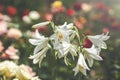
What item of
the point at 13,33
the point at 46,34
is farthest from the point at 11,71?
the point at 46,34

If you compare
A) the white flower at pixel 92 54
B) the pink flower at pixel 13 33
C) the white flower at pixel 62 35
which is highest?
the pink flower at pixel 13 33

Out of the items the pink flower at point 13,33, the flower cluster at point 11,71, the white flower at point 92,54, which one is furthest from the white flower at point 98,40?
the pink flower at point 13,33

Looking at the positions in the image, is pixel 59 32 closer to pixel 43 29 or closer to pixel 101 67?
pixel 101 67

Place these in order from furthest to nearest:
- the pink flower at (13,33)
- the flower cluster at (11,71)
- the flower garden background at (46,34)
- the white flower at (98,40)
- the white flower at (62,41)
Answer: the pink flower at (13,33) → the flower garden background at (46,34) → the flower cluster at (11,71) → the white flower at (98,40) → the white flower at (62,41)

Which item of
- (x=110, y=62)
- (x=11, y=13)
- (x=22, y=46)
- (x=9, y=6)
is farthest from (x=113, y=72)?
(x=9, y=6)

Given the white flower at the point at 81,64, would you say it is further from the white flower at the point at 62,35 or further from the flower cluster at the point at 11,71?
the flower cluster at the point at 11,71

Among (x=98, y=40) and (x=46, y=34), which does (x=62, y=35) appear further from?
(x=46, y=34)

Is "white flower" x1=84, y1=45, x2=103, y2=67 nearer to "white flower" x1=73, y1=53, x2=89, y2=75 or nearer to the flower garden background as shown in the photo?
"white flower" x1=73, y1=53, x2=89, y2=75

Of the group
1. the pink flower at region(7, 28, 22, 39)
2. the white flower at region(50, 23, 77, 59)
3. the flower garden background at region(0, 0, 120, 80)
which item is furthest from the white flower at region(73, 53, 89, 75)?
the pink flower at region(7, 28, 22, 39)
